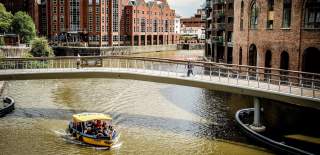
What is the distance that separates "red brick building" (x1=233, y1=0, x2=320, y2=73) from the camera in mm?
36750

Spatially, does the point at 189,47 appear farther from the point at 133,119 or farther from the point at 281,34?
the point at 133,119

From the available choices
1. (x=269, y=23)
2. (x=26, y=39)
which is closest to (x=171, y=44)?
(x=26, y=39)

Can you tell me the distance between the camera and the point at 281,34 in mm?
40625

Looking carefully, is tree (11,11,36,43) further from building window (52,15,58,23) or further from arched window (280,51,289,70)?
arched window (280,51,289,70)

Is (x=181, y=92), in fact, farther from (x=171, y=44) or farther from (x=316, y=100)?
(x=171, y=44)

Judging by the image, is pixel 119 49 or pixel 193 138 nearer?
pixel 193 138

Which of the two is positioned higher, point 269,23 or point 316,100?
point 269,23

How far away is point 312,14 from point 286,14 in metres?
3.76

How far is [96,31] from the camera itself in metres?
118

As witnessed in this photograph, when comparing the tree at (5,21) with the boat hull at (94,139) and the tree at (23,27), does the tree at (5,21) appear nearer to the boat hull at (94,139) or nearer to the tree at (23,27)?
the tree at (23,27)

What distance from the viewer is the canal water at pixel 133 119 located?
30.2 meters

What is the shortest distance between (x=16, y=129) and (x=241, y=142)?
17850mm

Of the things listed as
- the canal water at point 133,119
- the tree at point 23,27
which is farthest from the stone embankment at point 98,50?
the canal water at point 133,119

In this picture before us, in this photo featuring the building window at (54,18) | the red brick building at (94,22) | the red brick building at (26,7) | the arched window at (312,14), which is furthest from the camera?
the red brick building at (26,7)
